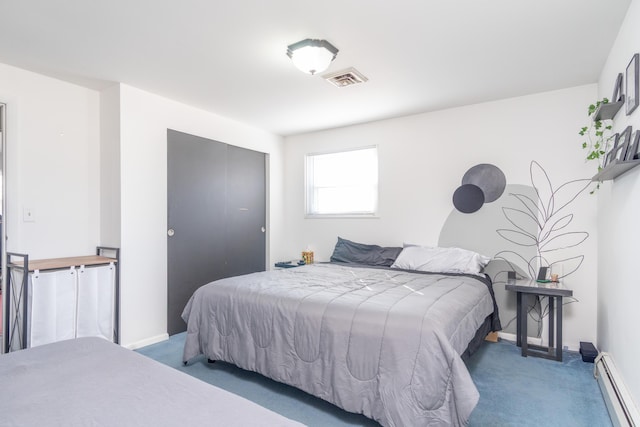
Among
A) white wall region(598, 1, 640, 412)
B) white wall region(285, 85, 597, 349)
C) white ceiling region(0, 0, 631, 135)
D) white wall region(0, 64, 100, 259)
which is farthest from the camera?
white wall region(285, 85, 597, 349)

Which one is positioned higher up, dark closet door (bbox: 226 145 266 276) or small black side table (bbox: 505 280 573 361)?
dark closet door (bbox: 226 145 266 276)

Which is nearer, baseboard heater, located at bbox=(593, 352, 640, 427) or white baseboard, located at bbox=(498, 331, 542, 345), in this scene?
baseboard heater, located at bbox=(593, 352, 640, 427)

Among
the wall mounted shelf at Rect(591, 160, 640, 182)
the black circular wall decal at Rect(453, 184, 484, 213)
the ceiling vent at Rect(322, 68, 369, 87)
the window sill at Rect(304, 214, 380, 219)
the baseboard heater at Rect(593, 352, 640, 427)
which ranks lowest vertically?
the baseboard heater at Rect(593, 352, 640, 427)

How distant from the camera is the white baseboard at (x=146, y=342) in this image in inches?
124

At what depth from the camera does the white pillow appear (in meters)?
3.32

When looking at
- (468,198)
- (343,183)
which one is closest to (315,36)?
(468,198)

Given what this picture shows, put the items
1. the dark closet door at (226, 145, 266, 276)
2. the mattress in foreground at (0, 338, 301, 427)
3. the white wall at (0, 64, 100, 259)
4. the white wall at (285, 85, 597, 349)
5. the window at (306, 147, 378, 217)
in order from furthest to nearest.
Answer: the window at (306, 147, 378, 217)
the dark closet door at (226, 145, 266, 276)
the white wall at (285, 85, 597, 349)
the white wall at (0, 64, 100, 259)
the mattress in foreground at (0, 338, 301, 427)

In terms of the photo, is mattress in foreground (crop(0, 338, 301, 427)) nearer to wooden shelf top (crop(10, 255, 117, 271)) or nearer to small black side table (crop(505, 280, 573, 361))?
wooden shelf top (crop(10, 255, 117, 271))

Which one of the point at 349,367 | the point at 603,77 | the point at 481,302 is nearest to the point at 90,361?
the point at 349,367

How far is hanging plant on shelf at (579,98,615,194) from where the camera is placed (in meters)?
2.58

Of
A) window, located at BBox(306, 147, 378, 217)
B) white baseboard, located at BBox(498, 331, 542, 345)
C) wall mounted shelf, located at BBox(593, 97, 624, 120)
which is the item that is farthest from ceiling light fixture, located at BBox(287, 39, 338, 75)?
white baseboard, located at BBox(498, 331, 542, 345)

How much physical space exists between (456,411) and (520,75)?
270 centimetres

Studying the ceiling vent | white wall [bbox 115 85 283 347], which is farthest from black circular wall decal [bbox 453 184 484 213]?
white wall [bbox 115 85 283 347]

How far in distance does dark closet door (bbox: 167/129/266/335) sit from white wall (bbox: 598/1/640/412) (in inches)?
143
